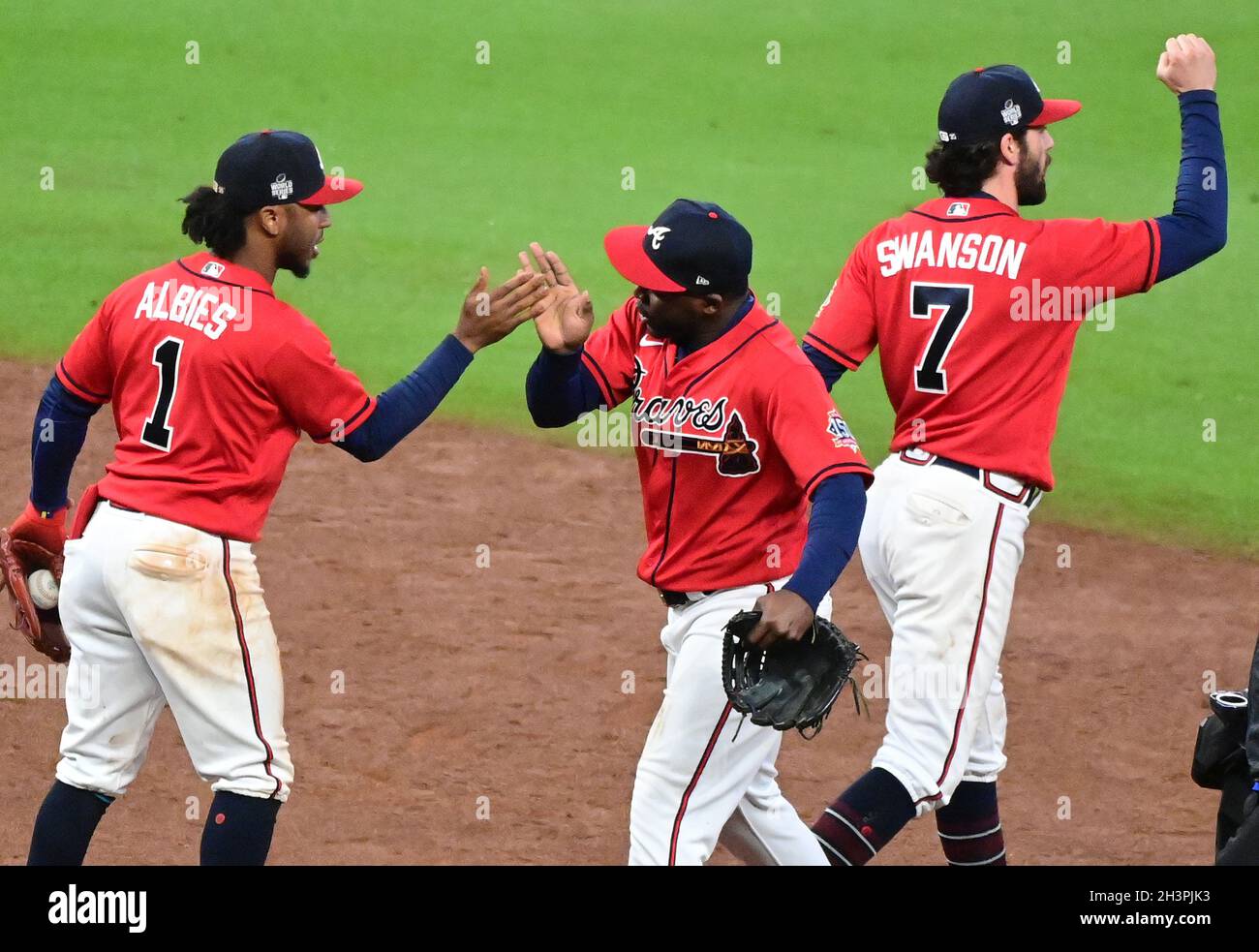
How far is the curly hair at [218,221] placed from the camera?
4.13 m

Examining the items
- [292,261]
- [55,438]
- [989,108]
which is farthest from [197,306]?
[989,108]

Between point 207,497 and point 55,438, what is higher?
point 55,438

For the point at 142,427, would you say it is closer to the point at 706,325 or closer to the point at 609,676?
the point at 706,325

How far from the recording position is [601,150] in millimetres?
11609

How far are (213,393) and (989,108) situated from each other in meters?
2.02

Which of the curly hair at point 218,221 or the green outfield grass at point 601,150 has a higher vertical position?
the green outfield grass at point 601,150

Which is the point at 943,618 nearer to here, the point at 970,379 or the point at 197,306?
the point at 970,379

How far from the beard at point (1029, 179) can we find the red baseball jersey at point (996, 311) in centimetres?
12

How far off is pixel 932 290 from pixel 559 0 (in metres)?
9.37

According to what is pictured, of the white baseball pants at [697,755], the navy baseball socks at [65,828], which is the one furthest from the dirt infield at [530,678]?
the white baseball pants at [697,755]

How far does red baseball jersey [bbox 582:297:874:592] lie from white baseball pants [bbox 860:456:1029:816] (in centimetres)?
41

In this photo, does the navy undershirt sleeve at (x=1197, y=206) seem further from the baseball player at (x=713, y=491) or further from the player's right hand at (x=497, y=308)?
the player's right hand at (x=497, y=308)

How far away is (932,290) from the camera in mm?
4367

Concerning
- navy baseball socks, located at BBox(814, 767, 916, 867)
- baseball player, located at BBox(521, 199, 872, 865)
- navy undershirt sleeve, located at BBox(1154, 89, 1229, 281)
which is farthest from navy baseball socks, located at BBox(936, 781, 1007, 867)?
navy undershirt sleeve, located at BBox(1154, 89, 1229, 281)
